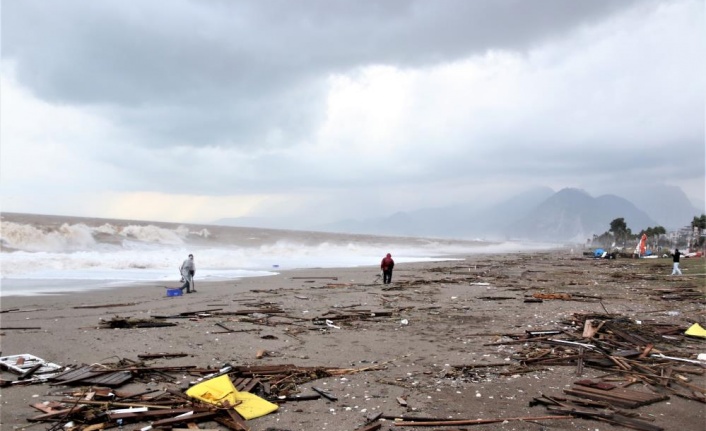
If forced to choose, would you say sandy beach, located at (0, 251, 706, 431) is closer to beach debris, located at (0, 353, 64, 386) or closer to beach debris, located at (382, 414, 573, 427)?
beach debris, located at (382, 414, 573, 427)

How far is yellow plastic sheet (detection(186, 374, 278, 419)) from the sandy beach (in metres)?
0.19

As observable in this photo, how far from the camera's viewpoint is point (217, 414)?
244 inches

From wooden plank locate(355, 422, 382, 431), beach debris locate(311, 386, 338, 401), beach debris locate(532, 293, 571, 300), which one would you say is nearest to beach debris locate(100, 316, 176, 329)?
beach debris locate(311, 386, 338, 401)

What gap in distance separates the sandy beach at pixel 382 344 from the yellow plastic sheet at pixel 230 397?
186 millimetres

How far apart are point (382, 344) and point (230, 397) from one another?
14.8 ft

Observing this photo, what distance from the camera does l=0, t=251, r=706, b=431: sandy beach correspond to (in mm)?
6496

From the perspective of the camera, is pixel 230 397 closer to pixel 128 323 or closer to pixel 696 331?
pixel 128 323

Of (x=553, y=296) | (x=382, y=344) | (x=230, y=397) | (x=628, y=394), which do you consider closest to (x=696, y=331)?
(x=628, y=394)

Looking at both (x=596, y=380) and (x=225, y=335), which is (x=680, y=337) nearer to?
(x=596, y=380)

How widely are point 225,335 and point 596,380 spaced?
7886mm

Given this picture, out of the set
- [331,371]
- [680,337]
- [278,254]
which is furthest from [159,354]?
[278,254]

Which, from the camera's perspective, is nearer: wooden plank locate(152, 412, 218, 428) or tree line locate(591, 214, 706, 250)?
wooden plank locate(152, 412, 218, 428)

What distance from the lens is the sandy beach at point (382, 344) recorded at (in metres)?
6.50

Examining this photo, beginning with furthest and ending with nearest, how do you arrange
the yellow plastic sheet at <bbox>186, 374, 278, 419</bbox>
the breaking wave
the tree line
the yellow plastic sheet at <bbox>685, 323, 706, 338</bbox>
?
the tree line, the breaking wave, the yellow plastic sheet at <bbox>685, 323, 706, 338</bbox>, the yellow plastic sheet at <bbox>186, 374, 278, 419</bbox>
